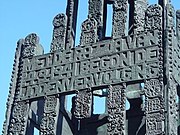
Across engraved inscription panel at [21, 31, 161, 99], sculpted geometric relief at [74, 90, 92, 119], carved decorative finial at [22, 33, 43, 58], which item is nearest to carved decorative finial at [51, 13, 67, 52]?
engraved inscription panel at [21, 31, 161, 99]

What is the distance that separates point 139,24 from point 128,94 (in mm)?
1201

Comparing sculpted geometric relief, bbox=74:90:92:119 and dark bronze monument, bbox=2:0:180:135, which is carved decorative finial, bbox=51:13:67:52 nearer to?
dark bronze monument, bbox=2:0:180:135

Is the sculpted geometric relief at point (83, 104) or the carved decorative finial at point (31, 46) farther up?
the carved decorative finial at point (31, 46)

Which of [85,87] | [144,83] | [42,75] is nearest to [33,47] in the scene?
[42,75]

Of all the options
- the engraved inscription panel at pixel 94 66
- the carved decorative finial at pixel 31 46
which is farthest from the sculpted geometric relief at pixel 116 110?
the carved decorative finial at pixel 31 46

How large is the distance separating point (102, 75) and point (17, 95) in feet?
5.29

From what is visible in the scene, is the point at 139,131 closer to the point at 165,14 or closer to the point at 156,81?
the point at 156,81

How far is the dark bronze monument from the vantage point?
943 centimetres

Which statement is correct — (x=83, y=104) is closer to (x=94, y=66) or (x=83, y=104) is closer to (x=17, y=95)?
(x=94, y=66)

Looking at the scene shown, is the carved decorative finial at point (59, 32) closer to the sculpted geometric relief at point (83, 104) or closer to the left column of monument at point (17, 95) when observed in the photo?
the left column of monument at point (17, 95)

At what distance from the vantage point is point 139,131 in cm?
1012

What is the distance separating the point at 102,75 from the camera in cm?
989

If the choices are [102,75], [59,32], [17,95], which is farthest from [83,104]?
[59,32]

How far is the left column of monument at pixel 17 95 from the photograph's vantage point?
10.2 m
